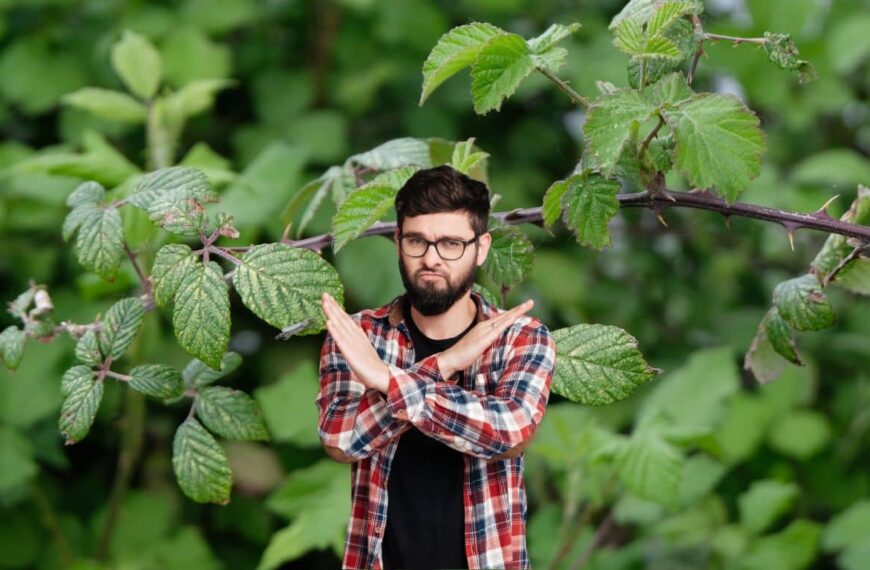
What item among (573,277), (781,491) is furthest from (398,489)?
(573,277)

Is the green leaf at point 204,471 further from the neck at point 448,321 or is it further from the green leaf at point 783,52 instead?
the green leaf at point 783,52

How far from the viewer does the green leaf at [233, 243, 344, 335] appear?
57 cm

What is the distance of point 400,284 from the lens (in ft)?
3.61

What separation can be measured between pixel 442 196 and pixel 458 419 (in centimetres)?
10

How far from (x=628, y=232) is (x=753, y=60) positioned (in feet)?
0.83

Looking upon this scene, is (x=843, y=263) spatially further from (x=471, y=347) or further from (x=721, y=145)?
(x=471, y=347)

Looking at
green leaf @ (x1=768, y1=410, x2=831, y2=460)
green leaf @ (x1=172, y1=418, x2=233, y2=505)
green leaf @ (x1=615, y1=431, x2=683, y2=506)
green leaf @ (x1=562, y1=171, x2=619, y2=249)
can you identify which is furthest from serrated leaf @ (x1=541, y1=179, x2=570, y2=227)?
green leaf @ (x1=768, y1=410, x2=831, y2=460)

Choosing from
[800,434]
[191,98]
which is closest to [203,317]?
[191,98]

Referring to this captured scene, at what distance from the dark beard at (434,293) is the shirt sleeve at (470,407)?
0.02m

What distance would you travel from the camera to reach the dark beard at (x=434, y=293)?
0.54 m

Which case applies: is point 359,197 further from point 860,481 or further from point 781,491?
point 860,481

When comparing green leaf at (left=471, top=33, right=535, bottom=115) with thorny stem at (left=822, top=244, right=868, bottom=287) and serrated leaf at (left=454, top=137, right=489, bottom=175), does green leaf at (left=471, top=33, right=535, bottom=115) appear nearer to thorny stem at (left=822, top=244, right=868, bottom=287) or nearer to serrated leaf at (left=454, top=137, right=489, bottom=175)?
serrated leaf at (left=454, top=137, right=489, bottom=175)

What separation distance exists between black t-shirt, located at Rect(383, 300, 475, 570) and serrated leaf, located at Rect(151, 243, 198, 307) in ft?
0.44

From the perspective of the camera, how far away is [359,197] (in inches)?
23.6
